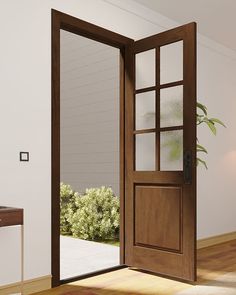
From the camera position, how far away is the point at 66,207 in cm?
696

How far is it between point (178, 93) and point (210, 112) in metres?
1.98

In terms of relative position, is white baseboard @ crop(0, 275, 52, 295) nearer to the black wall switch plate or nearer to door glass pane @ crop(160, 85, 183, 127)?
the black wall switch plate

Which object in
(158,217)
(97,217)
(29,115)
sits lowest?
(97,217)

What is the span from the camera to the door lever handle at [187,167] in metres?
3.50

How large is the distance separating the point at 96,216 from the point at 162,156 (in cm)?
282

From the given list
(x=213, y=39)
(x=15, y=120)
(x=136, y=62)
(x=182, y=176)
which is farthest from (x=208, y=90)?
(x=15, y=120)

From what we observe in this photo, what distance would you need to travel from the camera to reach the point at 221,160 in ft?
19.0

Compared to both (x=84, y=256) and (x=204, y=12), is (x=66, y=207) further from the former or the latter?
(x=204, y=12)

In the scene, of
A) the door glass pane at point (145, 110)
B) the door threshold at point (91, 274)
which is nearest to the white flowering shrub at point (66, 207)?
the door threshold at point (91, 274)

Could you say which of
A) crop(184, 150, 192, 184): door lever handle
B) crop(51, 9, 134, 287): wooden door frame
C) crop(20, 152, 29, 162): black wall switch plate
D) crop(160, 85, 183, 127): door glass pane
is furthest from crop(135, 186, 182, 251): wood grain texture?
crop(20, 152, 29, 162): black wall switch plate

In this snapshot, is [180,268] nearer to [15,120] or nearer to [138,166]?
[138,166]

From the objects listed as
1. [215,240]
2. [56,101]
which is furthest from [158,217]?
[215,240]

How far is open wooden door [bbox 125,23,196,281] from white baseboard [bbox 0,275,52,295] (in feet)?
3.29

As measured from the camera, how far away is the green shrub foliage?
6316 mm
